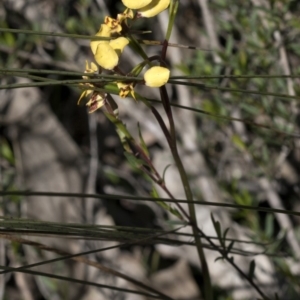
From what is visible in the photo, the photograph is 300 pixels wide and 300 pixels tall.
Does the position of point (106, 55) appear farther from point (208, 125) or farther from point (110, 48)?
point (208, 125)

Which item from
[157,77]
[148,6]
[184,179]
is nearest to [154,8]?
[148,6]

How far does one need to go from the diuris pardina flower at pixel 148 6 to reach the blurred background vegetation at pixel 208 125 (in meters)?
1.02

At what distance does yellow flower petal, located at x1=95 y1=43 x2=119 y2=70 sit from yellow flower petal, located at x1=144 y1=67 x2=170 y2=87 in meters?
0.05

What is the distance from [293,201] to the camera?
2756mm

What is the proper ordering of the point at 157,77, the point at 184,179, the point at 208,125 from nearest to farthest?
the point at 157,77 → the point at 184,179 → the point at 208,125

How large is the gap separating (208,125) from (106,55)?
177cm

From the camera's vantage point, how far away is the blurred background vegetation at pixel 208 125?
81.6 inches

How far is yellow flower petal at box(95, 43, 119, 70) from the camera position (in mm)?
880

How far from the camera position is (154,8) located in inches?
36.1

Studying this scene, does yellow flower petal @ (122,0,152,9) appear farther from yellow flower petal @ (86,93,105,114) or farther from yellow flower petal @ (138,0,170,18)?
yellow flower petal @ (86,93,105,114)

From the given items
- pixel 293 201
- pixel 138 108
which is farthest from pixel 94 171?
pixel 293 201

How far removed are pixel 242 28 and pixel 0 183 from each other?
113cm

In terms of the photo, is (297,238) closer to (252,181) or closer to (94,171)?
(252,181)

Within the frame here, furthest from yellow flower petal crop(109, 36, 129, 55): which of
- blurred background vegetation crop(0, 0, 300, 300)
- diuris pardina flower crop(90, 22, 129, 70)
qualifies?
blurred background vegetation crop(0, 0, 300, 300)
